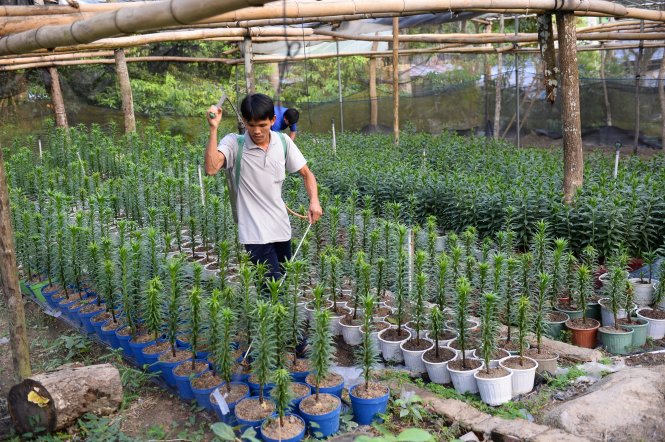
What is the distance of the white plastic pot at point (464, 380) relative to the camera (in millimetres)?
4215

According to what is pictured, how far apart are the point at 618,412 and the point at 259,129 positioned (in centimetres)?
288

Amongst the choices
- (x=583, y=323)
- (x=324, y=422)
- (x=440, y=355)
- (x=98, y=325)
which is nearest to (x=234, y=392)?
(x=324, y=422)

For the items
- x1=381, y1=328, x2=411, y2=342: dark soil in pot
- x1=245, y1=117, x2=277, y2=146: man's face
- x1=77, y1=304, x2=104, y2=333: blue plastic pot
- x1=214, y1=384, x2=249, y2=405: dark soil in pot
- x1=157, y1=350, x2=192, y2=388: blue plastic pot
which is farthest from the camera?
x1=77, y1=304, x2=104, y2=333: blue plastic pot

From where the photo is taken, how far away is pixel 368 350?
384 centimetres

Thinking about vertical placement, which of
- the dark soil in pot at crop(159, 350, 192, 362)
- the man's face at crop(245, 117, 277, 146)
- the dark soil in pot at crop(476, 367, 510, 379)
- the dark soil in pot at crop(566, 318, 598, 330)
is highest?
the man's face at crop(245, 117, 277, 146)

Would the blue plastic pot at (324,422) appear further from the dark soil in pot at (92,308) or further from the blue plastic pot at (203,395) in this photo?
the dark soil in pot at (92,308)

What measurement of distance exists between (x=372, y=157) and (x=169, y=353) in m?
6.46

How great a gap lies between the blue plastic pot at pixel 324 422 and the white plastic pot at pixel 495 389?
1.06 metres

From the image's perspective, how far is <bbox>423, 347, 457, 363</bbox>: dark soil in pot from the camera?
14.6ft

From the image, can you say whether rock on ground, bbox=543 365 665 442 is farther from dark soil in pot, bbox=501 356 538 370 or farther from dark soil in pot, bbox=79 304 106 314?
dark soil in pot, bbox=79 304 106 314

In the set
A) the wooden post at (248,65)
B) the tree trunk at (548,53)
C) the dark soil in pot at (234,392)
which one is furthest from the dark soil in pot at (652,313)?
the wooden post at (248,65)

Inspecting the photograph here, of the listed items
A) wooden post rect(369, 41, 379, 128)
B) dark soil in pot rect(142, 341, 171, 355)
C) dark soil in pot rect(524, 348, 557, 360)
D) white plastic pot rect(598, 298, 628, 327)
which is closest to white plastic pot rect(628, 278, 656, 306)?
→ white plastic pot rect(598, 298, 628, 327)

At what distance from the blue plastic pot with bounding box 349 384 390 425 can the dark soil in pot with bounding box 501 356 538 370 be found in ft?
3.32

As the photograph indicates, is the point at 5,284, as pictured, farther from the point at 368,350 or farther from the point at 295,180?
the point at 295,180
